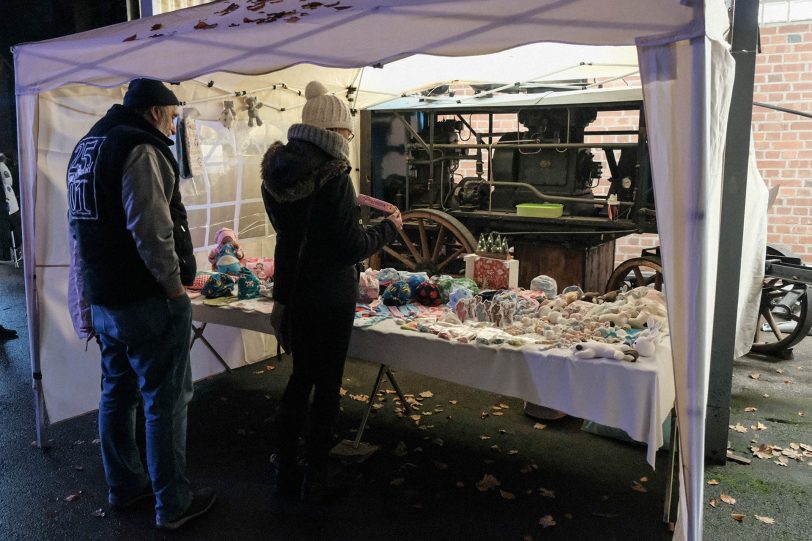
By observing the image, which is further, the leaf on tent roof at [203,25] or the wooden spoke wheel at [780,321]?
the wooden spoke wheel at [780,321]

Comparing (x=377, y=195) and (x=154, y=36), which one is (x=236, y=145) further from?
(x=377, y=195)

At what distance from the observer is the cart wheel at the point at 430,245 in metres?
6.14

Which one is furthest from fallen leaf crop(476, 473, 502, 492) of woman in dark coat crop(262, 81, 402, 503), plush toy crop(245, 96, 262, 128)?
plush toy crop(245, 96, 262, 128)

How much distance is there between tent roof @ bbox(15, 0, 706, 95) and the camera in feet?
7.37

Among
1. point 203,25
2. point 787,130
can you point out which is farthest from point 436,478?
point 787,130

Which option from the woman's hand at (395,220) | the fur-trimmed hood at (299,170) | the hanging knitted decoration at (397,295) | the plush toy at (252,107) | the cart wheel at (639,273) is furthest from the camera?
the cart wheel at (639,273)

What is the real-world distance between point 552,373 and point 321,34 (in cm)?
184

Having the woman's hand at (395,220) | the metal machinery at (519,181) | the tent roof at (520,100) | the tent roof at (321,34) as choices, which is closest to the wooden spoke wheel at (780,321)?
Result: the metal machinery at (519,181)

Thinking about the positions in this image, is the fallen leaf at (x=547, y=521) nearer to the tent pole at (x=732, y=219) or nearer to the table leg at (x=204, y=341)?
the tent pole at (x=732, y=219)

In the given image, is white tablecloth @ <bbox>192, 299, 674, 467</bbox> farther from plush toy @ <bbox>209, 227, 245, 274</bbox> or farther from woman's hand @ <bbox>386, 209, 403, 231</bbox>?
plush toy @ <bbox>209, 227, 245, 274</bbox>

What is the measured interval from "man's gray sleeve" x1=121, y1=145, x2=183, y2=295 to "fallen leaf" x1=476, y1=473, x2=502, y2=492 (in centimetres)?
186

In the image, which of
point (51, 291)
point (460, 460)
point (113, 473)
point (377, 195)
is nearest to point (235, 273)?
point (51, 291)

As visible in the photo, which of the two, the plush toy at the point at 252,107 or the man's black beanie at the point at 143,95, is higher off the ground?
the plush toy at the point at 252,107

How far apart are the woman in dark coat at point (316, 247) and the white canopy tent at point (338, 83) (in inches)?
16.1
